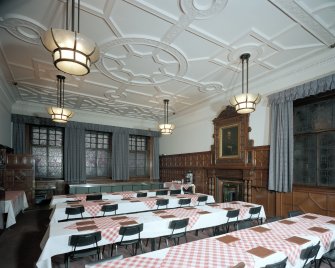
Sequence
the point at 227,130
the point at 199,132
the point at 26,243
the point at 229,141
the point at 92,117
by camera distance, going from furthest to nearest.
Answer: the point at 92,117 < the point at 199,132 < the point at 227,130 < the point at 229,141 < the point at 26,243

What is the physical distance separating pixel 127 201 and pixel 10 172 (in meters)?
4.91

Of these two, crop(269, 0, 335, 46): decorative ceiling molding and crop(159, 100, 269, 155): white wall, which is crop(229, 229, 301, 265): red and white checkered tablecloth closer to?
crop(269, 0, 335, 46): decorative ceiling molding

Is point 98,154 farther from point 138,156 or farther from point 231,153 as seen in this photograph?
point 231,153

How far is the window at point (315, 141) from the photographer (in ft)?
15.6

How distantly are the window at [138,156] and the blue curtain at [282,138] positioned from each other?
7.23 m

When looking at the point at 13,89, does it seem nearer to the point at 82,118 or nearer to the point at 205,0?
the point at 82,118

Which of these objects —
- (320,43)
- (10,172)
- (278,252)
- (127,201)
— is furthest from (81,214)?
(320,43)

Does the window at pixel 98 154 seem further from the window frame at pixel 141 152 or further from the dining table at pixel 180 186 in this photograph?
the dining table at pixel 180 186

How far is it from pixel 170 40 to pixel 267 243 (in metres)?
3.85

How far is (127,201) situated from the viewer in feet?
16.5

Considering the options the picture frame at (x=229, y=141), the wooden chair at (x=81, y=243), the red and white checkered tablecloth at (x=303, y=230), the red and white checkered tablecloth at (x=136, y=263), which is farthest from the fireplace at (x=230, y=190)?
the red and white checkered tablecloth at (x=136, y=263)

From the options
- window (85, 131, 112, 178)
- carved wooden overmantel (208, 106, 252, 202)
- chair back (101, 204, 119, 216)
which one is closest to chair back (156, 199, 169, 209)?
chair back (101, 204, 119, 216)

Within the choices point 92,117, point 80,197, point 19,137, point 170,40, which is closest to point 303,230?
point 170,40

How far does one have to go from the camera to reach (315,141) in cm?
507
